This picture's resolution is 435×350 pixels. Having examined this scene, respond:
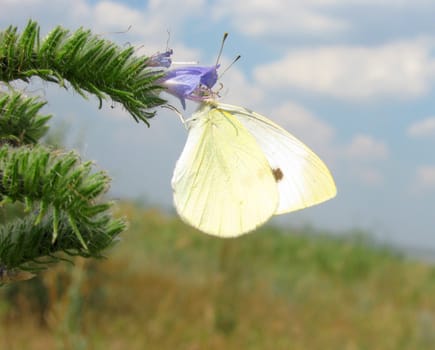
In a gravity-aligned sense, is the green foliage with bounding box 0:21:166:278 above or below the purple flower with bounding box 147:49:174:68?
below

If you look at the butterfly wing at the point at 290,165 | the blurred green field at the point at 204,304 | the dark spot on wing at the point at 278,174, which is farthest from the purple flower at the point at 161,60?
the blurred green field at the point at 204,304

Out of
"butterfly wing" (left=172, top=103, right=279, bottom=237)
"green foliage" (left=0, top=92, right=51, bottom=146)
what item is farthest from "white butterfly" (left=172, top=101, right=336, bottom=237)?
"green foliage" (left=0, top=92, right=51, bottom=146)

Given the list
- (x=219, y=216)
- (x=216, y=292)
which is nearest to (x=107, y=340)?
(x=216, y=292)

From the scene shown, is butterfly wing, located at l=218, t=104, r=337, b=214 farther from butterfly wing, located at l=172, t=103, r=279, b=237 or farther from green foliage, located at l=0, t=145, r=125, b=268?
green foliage, located at l=0, t=145, r=125, b=268

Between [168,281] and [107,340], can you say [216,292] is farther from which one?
[107,340]

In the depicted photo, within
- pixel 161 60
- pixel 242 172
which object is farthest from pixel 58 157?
pixel 242 172
